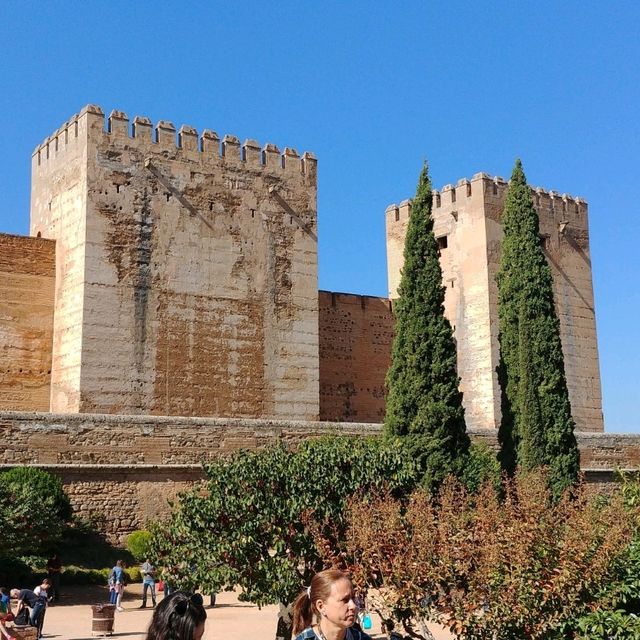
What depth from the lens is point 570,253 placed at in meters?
27.3

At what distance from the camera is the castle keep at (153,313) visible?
56.4 feet

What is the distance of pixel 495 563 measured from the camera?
324 inches

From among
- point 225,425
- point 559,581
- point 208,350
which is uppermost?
point 208,350

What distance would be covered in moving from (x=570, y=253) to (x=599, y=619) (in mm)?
20159

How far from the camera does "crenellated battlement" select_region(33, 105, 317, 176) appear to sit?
19.8 metres

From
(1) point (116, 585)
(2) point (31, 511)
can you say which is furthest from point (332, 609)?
(2) point (31, 511)

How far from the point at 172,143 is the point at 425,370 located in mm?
8084

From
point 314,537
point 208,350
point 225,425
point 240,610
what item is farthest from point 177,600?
point 208,350

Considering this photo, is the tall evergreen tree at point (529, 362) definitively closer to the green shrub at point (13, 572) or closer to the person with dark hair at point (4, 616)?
the green shrub at point (13, 572)

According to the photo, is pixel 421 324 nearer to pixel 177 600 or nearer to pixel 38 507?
pixel 38 507

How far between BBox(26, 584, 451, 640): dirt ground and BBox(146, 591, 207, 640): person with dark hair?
954 centimetres

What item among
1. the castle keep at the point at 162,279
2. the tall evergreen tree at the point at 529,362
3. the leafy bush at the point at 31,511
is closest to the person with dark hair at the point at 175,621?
the leafy bush at the point at 31,511

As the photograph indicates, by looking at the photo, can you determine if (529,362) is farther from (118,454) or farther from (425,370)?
(118,454)

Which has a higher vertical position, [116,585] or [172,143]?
[172,143]
